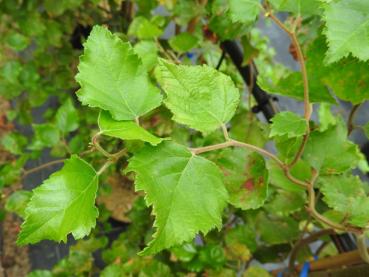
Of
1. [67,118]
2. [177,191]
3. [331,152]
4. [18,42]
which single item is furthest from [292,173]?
[18,42]

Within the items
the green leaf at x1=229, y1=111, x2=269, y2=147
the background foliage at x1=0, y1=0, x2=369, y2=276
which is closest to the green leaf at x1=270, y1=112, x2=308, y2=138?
the background foliage at x1=0, y1=0, x2=369, y2=276

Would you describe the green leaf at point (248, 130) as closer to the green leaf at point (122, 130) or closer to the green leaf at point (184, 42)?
the green leaf at point (184, 42)

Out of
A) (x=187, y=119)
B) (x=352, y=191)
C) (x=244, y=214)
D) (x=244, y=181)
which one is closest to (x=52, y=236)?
(x=187, y=119)

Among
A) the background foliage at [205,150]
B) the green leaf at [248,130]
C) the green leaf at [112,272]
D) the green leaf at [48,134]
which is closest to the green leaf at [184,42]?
the background foliage at [205,150]

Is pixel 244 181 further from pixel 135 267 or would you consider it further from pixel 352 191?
pixel 135 267

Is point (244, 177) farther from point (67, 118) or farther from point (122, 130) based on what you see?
point (67, 118)
